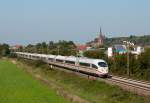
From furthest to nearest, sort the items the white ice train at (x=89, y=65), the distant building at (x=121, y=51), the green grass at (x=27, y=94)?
the distant building at (x=121, y=51), the white ice train at (x=89, y=65), the green grass at (x=27, y=94)

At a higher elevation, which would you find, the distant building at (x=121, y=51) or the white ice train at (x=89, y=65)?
the distant building at (x=121, y=51)

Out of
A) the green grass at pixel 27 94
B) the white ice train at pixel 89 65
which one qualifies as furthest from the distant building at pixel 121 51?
the green grass at pixel 27 94

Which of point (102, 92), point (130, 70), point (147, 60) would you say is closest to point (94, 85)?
point (102, 92)

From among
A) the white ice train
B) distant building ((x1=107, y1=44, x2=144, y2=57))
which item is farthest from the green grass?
distant building ((x1=107, y1=44, x2=144, y2=57))

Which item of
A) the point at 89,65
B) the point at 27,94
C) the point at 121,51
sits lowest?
the point at 27,94

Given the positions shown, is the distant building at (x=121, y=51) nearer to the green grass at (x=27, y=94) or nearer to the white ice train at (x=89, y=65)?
the white ice train at (x=89, y=65)

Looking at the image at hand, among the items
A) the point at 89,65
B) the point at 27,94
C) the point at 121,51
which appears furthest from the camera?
the point at 121,51

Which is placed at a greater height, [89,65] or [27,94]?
[89,65]

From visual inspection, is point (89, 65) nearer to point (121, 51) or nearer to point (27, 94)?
point (27, 94)

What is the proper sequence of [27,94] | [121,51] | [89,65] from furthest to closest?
[121,51]
[89,65]
[27,94]

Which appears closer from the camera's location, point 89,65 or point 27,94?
point 27,94

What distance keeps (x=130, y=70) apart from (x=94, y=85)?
21.3m

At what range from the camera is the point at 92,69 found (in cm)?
5866

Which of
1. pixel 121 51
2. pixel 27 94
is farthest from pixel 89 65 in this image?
pixel 121 51
